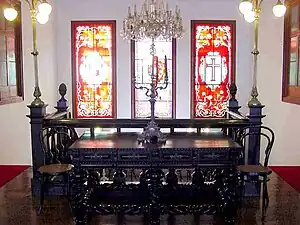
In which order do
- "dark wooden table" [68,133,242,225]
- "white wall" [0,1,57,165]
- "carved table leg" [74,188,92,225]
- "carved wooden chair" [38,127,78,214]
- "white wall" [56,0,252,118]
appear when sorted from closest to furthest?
"dark wooden table" [68,133,242,225]
"carved table leg" [74,188,92,225]
"carved wooden chair" [38,127,78,214]
"white wall" [0,1,57,165]
"white wall" [56,0,252,118]

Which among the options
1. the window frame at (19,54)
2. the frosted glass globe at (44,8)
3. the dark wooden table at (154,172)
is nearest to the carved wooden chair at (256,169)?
the dark wooden table at (154,172)

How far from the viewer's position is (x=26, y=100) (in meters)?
6.17

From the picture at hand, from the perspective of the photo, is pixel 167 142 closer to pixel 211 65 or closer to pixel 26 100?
pixel 26 100

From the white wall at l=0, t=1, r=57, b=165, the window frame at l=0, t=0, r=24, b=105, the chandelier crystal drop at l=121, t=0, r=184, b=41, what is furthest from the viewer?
the window frame at l=0, t=0, r=24, b=105

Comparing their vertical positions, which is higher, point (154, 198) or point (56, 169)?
point (56, 169)

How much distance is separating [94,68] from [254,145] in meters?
4.36

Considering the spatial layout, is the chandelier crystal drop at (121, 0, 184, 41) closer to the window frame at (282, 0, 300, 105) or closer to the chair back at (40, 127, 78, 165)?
the window frame at (282, 0, 300, 105)

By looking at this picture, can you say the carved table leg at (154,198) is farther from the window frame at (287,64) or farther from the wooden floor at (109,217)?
the window frame at (287,64)

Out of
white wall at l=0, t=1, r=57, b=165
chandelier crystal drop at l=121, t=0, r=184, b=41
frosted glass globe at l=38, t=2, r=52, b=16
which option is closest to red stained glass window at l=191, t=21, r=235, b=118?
chandelier crystal drop at l=121, t=0, r=184, b=41

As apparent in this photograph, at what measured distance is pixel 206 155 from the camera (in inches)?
134

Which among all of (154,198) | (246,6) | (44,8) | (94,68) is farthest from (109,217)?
(94,68)

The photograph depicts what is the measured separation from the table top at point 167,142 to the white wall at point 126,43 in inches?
153

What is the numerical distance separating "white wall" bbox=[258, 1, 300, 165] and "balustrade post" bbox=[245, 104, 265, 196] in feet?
4.50

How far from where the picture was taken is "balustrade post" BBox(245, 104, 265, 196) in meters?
4.29
